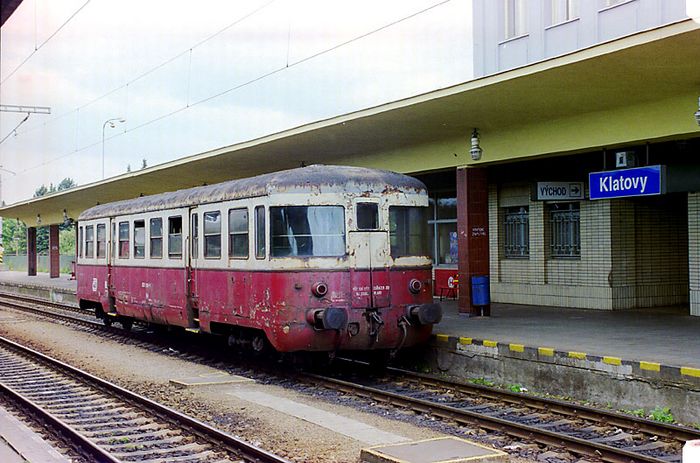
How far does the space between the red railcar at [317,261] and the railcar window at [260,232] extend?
0.05 ft

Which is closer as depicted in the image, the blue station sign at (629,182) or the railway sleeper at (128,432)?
the railway sleeper at (128,432)

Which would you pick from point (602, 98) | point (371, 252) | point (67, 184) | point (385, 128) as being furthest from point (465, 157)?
point (67, 184)

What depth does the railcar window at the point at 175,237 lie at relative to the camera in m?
14.7

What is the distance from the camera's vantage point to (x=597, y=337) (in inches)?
511

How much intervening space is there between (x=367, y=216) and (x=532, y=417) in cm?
376

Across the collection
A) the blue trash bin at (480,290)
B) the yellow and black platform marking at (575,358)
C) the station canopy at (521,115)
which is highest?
the station canopy at (521,115)

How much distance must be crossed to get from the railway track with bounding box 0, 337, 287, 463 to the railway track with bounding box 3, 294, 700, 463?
2682mm

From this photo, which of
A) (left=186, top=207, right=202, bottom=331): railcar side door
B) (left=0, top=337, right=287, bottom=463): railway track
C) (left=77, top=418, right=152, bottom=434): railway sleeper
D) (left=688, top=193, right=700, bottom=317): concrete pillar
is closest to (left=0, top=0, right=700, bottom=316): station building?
(left=688, top=193, right=700, bottom=317): concrete pillar

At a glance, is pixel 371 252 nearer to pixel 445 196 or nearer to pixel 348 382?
pixel 348 382

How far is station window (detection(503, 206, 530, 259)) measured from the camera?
808 inches

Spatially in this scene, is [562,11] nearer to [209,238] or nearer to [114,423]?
[209,238]

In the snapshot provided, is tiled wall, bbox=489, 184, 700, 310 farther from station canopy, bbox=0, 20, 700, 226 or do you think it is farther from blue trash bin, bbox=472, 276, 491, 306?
station canopy, bbox=0, 20, 700, 226

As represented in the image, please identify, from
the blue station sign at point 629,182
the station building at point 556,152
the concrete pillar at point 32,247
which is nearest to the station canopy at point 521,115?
the station building at point 556,152

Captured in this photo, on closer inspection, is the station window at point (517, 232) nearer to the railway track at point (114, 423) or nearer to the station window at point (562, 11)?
the station window at point (562, 11)
